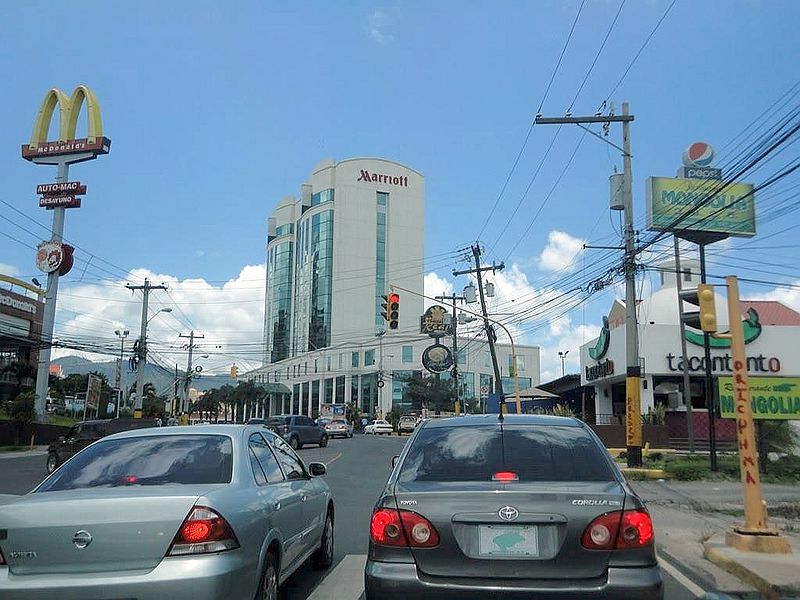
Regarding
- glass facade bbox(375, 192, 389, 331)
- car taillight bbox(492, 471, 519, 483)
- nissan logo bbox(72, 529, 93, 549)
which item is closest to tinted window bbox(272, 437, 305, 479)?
nissan logo bbox(72, 529, 93, 549)

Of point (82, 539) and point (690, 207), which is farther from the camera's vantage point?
point (690, 207)

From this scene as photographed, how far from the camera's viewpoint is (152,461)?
5641mm

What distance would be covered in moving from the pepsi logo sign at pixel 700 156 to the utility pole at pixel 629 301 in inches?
492

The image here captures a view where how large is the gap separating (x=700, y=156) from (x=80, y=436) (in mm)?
29984

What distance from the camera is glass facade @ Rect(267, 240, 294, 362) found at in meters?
130

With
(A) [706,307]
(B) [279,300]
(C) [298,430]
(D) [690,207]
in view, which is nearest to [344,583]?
(A) [706,307]

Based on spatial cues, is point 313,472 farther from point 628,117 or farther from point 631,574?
point 628,117

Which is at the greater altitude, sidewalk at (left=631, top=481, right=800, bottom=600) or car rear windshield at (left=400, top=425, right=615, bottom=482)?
car rear windshield at (left=400, top=425, right=615, bottom=482)

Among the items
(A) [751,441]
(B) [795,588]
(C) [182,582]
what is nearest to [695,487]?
(A) [751,441]

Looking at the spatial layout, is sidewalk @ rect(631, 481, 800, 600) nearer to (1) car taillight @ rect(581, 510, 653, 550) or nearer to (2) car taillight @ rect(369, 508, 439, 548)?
(1) car taillight @ rect(581, 510, 653, 550)

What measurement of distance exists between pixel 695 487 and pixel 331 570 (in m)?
12.6

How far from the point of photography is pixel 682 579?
24.6 ft

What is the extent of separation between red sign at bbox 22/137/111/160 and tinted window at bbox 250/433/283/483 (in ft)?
177

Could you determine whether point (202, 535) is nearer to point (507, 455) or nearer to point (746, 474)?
point (507, 455)
